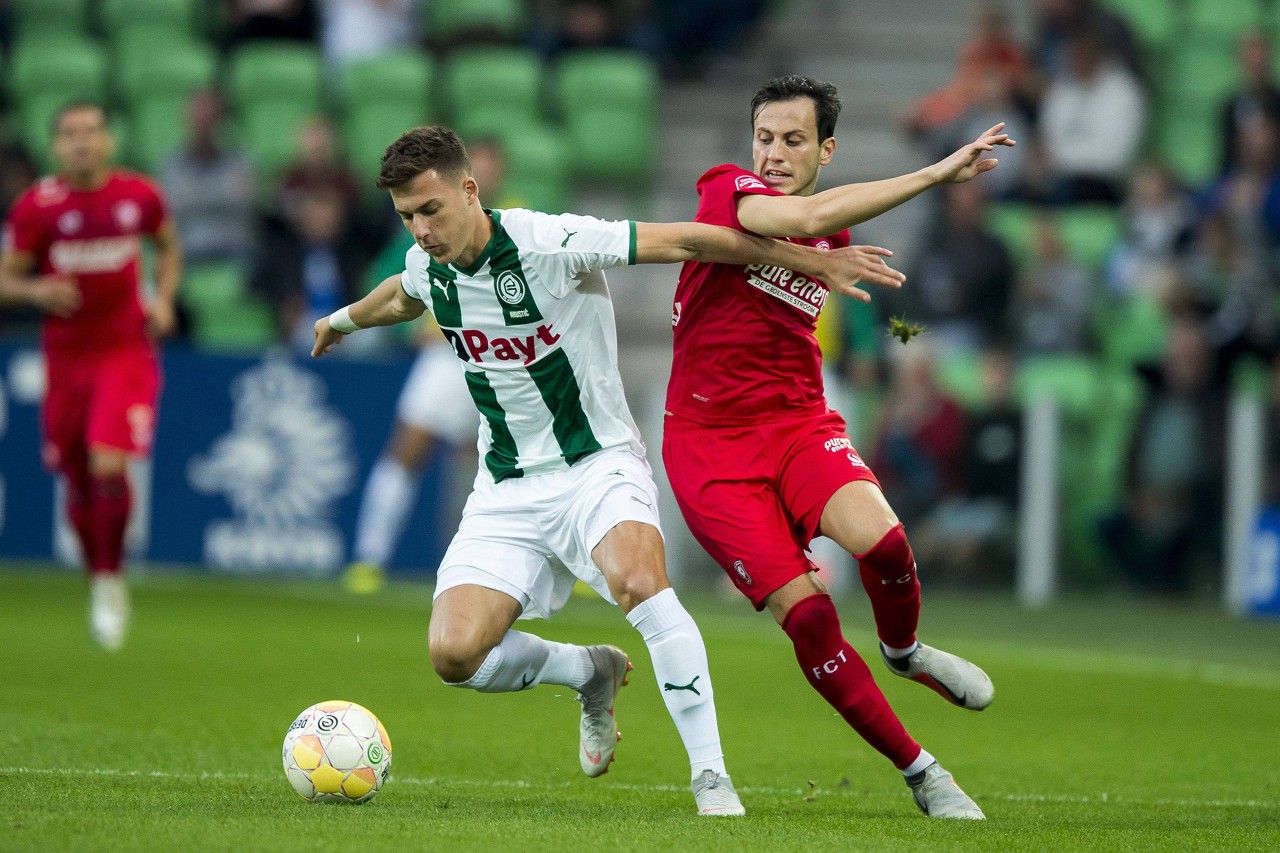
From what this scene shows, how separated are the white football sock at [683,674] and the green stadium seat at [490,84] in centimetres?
1120

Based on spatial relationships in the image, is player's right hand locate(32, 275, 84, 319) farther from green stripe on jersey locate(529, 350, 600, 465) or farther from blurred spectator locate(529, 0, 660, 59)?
blurred spectator locate(529, 0, 660, 59)

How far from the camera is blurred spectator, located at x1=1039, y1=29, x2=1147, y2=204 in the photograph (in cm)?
1564

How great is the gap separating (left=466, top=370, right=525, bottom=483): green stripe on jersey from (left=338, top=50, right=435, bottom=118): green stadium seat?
10.4 meters

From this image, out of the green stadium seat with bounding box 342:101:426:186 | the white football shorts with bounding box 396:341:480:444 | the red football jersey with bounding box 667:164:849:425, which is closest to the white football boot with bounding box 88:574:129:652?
the white football shorts with bounding box 396:341:480:444

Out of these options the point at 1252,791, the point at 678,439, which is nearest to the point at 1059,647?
the point at 1252,791

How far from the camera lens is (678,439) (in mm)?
5832

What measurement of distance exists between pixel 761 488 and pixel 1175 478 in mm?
7975

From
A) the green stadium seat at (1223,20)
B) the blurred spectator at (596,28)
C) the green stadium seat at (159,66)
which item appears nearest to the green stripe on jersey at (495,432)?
the green stadium seat at (159,66)

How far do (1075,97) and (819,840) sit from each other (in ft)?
39.8

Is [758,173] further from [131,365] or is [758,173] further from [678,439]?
[131,365]

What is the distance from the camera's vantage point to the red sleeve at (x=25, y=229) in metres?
9.40

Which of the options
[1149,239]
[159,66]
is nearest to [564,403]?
[1149,239]

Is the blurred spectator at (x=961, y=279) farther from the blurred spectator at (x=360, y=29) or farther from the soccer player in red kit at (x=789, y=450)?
the soccer player in red kit at (x=789, y=450)

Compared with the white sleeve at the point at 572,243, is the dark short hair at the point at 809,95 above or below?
above
